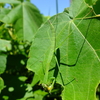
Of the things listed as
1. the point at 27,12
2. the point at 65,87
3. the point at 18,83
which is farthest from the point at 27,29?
the point at 65,87

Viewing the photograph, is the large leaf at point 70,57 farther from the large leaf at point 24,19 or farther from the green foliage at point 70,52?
the large leaf at point 24,19

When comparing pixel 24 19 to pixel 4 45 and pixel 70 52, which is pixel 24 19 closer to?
pixel 4 45

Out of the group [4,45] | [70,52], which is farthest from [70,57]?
[4,45]

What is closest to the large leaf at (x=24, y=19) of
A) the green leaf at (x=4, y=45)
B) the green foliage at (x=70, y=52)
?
the green leaf at (x=4, y=45)

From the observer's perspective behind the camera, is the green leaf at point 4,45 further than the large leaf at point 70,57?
Yes

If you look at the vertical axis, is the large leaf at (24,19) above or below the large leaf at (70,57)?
above

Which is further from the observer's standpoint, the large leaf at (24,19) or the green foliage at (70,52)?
the large leaf at (24,19)

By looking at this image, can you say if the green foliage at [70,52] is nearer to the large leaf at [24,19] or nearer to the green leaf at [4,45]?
the green leaf at [4,45]

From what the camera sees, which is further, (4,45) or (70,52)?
(4,45)

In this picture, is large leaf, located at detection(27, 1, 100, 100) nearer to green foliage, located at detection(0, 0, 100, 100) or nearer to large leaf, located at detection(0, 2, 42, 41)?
green foliage, located at detection(0, 0, 100, 100)
